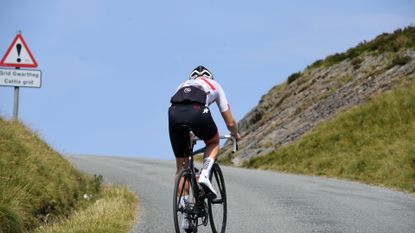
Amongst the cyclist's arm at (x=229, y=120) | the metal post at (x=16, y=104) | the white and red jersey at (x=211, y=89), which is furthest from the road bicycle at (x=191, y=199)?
the metal post at (x=16, y=104)

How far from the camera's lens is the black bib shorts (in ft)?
20.6

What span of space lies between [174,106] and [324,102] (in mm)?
23719

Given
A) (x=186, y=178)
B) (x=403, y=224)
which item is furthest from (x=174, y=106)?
(x=403, y=224)

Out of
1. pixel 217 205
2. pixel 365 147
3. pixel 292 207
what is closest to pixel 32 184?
pixel 217 205

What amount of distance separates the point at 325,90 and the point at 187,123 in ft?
85.8

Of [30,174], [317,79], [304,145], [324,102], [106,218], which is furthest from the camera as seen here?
[317,79]

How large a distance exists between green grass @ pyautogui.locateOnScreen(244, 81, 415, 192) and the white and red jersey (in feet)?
31.5

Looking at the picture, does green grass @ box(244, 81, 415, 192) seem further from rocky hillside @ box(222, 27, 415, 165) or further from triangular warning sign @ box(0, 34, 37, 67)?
triangular warning sign @ box(0, 34, 37, 67)

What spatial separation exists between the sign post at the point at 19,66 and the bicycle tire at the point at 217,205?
744cm

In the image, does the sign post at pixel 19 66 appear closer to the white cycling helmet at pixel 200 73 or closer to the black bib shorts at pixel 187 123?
the white cycling helmet at pixel 200 73

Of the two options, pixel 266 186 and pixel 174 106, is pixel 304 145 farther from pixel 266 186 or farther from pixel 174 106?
→ pixel 174 106

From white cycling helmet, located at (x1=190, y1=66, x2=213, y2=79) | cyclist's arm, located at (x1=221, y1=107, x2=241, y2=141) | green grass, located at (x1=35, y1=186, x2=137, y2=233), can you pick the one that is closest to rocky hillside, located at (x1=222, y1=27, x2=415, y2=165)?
green grass, located at (x1=35, y1=186, x2=137, y2=233)

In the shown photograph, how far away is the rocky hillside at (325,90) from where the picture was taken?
27141 millimetres

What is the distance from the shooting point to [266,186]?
45.0ft
